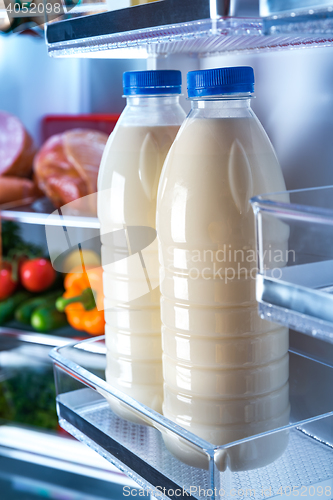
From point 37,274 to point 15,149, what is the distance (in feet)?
1.31

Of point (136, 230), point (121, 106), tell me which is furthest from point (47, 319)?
point (136, 230)

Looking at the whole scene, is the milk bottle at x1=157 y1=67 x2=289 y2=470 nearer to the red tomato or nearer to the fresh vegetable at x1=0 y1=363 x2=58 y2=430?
the fresh vegetable at x1=0 y1=363 x2=58 y2=430

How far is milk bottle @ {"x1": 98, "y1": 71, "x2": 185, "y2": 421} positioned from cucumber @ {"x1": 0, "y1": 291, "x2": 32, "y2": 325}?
1.16m

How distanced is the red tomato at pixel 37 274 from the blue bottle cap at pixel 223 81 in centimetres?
137

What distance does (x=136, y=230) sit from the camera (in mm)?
640

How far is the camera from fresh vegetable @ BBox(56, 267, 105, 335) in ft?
5.12

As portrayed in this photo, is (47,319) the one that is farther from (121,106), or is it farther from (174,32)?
(174,32)

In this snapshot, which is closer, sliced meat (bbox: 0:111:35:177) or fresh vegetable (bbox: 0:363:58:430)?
fresh vegetable (bbox: 0:363:58:430)

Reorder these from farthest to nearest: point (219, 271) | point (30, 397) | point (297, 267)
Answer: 1. point (30, 397)
2. point (219, 271)
3. point (297, 267)

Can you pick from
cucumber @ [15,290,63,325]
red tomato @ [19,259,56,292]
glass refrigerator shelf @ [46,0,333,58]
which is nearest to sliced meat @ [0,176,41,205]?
red tomato @ [19,259,56,292]

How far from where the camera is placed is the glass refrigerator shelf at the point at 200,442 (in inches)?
18.6

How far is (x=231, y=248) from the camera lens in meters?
0.53

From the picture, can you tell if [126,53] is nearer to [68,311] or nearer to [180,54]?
[180,54]

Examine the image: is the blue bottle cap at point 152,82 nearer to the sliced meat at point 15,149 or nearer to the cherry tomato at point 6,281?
the sliced meat at point 15,149
